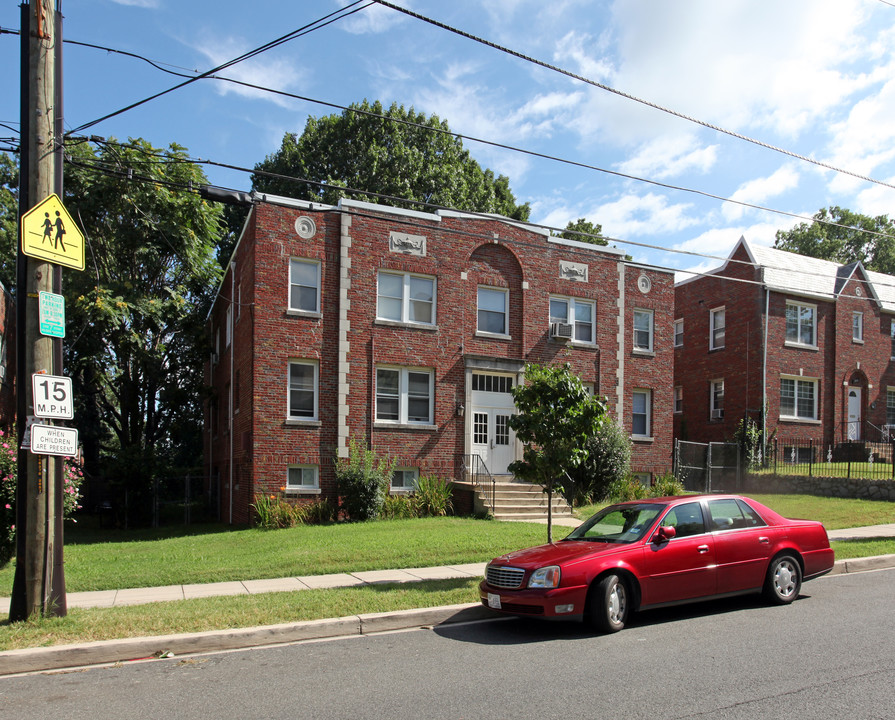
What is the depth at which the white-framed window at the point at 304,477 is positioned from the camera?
19203 millimetres

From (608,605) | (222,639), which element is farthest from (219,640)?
(608,605)

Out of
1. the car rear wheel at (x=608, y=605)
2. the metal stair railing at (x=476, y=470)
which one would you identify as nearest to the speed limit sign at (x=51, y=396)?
the car rear wheel at (x=608, y=605)

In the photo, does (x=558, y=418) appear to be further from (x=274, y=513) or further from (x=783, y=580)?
(x=274, y=513)

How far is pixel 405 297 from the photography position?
20828 mm

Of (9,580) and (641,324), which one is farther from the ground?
(641,324)

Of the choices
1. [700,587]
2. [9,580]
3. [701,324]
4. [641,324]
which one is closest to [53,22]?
[9,580]

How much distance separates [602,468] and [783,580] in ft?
38.3

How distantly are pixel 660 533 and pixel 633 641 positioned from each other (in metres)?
1.40

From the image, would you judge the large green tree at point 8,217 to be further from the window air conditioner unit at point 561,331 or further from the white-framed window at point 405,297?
the window air conditioner unit at point 561,331

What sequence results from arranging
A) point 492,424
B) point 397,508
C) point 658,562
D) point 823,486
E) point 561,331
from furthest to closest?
point 823,486 < point 561,331 < point 492,424 < point 397,508 < point 658,562

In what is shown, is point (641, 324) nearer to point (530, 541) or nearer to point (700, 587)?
point (530, 541)

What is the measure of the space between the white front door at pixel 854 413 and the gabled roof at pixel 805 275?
3.79m

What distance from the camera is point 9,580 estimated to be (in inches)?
441

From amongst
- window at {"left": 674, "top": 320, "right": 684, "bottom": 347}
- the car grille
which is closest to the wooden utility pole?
the car grille
